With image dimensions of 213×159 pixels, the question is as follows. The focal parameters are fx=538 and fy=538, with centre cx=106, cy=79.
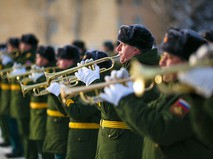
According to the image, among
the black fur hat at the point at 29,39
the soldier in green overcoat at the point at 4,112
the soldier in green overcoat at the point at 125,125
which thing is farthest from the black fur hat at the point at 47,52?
the soldier in green overcoat at the point at 125,125

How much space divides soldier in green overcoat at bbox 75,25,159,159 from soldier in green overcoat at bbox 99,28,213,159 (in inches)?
45.5

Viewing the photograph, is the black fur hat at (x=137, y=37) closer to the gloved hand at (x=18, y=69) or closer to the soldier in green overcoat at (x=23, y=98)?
the soldier in green overcoat at (x=23, y=98)

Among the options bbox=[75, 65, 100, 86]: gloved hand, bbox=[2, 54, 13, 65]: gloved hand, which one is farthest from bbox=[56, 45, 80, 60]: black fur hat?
bbox=[2, 54, 13, 65]: gloved hand

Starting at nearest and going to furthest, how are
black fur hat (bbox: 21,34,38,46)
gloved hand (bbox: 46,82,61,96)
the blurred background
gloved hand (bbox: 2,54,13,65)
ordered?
gloved hand (bbox: 46,82,61,96), black fur hat (bbox: 21,34,38,46), gloved hand (bbox: 2,54,13,65), the blurred background

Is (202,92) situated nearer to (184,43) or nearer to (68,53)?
(184,43)

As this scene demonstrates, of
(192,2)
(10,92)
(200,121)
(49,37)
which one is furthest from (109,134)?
(49,37)

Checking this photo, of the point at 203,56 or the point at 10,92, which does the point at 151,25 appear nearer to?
the point at 10,92

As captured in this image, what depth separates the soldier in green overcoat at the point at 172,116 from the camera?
3.76 m

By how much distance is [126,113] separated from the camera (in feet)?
12.7

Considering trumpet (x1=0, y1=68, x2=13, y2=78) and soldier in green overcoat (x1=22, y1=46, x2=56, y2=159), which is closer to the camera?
soldier in green overcoat (x1=22, y1=46, x2=56, y2=159)

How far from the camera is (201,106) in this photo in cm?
331

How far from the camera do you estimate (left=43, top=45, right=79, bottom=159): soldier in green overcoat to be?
274 inches

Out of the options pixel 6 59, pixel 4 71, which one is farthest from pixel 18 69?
pixel 6 59

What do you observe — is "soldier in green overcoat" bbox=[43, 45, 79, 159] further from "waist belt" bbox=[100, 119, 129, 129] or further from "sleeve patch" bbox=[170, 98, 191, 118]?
"sleeve patch" bbox=[170, 98, 191, 118]
